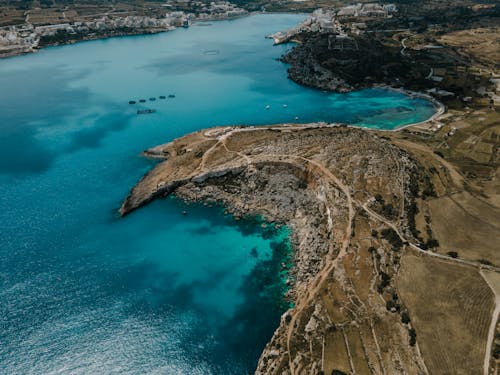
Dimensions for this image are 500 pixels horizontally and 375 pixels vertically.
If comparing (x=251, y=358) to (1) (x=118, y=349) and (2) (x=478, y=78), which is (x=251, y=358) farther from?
(2) (x=478, y=78)

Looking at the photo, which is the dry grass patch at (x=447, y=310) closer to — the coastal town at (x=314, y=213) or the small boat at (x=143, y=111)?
the coastal town at (x=314, y=213)

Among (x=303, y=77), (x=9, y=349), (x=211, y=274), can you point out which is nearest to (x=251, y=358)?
(x=211, y=274)

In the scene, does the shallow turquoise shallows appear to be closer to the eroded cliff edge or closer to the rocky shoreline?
the rocky shoreline

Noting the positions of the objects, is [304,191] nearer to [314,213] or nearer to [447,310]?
[314,213]

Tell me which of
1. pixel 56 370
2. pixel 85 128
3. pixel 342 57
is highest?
pixel 342 57

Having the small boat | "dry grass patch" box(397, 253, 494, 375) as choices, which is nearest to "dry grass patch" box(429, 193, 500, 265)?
"dry grass patch" box(397, 253, 494, 375)

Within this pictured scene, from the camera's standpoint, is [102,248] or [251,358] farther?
[102,248]

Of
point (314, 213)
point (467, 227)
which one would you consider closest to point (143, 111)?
point (314, 213)
